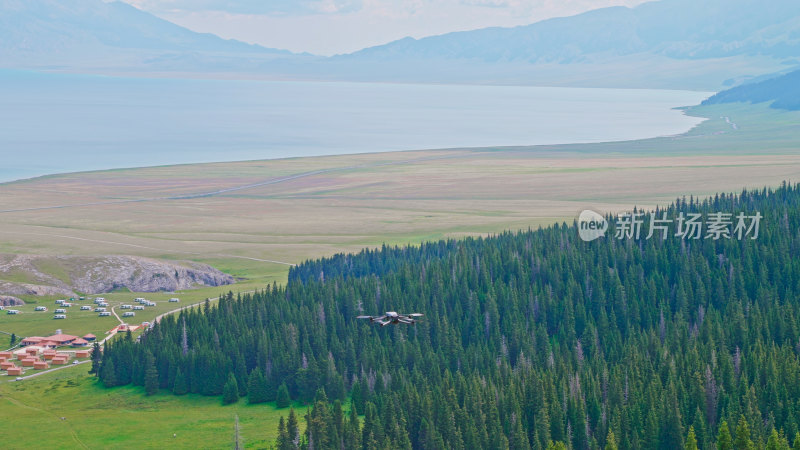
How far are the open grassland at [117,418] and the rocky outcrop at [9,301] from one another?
46.8 m

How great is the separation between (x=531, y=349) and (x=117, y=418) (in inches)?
1995

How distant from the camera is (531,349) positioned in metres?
141

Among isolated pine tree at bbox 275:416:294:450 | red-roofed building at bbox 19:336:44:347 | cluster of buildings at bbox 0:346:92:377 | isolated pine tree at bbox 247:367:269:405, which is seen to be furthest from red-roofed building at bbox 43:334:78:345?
isolated pine tree at bbox 275:416:294:450

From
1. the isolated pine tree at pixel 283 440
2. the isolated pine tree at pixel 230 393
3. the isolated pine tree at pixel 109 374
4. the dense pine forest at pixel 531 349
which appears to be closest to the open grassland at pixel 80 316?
the isolated pine tree at pixel 109 374

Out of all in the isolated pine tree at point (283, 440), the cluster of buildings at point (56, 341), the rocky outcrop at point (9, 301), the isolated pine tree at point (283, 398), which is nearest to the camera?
the isolated pine tree at point (283, 440)

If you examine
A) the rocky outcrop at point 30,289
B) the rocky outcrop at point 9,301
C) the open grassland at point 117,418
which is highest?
the rocky outcrop at point 30,289

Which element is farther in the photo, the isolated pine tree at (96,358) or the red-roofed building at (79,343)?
the red-roofed building at (79,343)

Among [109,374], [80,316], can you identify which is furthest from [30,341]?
[109,374]

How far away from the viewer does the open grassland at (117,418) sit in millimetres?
117438

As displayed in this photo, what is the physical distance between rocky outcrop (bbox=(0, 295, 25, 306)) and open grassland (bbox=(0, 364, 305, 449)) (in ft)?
154

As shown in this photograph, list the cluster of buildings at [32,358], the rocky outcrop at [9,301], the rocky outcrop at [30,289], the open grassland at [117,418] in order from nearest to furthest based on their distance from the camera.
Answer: the open grassland at [117,418], the cluster of buildings at [32,358], the rocky outcrop at [9,301], the rocky outcrop at [30,289]

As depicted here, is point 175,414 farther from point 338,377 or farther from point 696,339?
point 696,339

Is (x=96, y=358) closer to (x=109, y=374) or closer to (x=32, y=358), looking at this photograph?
(x=109, y=374)

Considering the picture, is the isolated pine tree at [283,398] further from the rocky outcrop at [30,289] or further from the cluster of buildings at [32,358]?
the rocky outcrop at [30,289]
